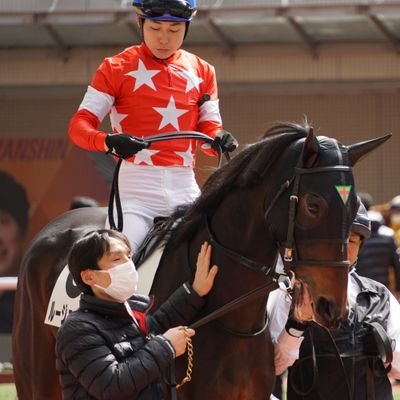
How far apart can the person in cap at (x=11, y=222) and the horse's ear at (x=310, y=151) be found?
10.2 meters

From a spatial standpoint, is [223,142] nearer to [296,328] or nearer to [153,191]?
[153,191]

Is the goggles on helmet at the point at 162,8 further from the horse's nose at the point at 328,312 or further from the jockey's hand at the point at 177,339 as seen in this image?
the jockey's hand at the point at 177,339

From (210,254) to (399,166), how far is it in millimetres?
9557

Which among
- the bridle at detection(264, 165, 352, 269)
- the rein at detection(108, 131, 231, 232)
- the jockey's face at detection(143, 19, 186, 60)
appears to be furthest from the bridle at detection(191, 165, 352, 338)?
the jockey's face at detection(143, 19, 186, 60)

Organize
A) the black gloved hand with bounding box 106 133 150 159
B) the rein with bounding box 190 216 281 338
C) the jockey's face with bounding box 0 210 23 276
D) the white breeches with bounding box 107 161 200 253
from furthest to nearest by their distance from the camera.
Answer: the jockey's face with bounding box 0 210 23 276 < the white breeches with bounding box 107 161 200 253 < the black gloved hand with bounding box 106 133 150 159 < the rein with bounding box 190 216 281 338

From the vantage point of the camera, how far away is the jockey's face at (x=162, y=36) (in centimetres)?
528

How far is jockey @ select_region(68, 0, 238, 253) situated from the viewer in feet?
17.3

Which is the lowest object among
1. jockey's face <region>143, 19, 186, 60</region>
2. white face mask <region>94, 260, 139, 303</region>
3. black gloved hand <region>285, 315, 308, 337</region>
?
black gloved hand <region>285, 315, 308, 337</region>

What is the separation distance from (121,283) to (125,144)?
132 centimetres

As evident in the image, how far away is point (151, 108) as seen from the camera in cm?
532

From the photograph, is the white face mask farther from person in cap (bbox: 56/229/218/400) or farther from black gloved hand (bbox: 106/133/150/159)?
black gloved hand (bbox: 106/133/150/159)

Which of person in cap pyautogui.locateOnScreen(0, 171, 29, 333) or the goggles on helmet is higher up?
the goggles on helmet

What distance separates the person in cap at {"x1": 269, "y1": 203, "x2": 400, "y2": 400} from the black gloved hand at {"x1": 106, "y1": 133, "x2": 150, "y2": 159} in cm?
89

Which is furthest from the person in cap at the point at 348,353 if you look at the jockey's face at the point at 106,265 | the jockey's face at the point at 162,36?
the jockey's face at the point at 162,36
